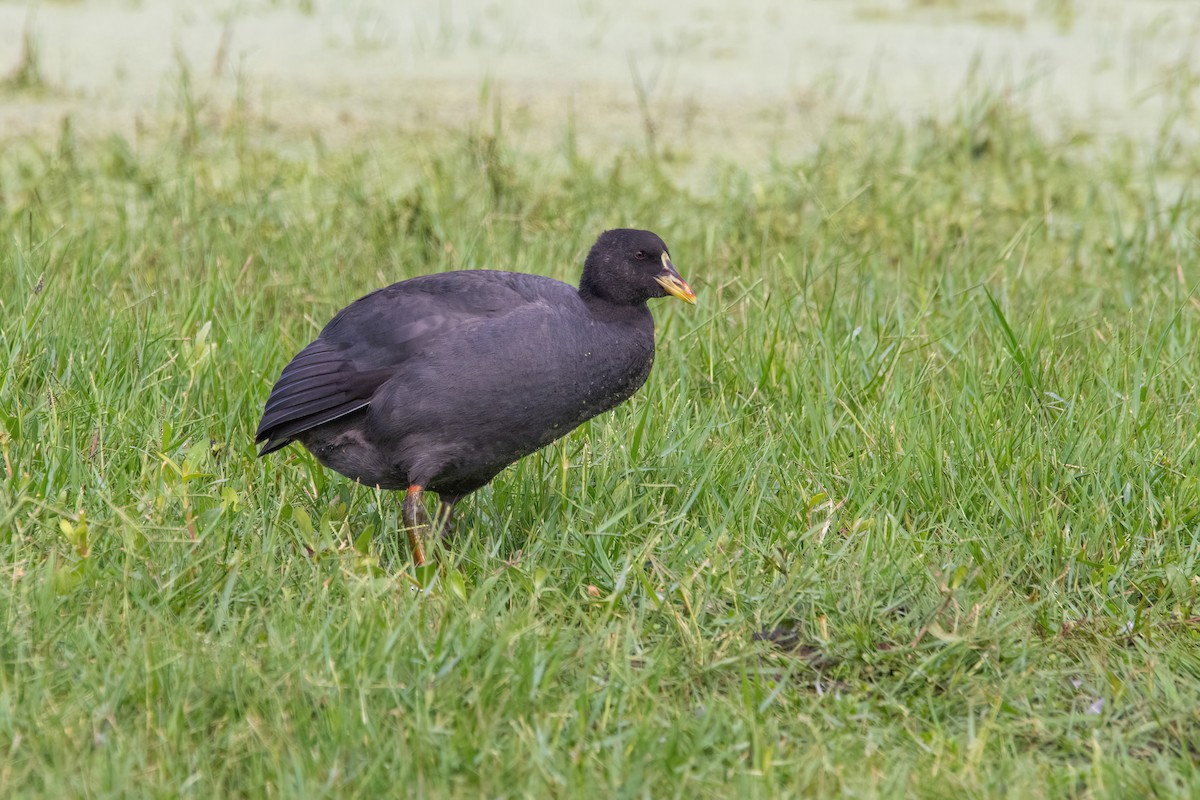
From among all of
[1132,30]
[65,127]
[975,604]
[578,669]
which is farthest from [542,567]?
[1132,30]

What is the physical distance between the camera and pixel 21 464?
3652 mm

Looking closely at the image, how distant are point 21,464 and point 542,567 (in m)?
1.35

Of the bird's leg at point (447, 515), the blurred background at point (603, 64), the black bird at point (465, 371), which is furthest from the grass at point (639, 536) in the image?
the blurred background at point (603, 64)

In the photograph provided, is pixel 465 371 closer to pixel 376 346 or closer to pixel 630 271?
pixel 376 346

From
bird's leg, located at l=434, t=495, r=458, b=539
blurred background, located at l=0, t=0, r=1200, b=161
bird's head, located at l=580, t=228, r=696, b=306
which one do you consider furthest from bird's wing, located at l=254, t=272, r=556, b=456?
blurred background, located at l=0, t=0, r=1200, b=161

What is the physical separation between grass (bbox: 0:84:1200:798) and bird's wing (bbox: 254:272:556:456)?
0.80 feet

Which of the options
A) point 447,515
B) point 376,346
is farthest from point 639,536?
point 376,346

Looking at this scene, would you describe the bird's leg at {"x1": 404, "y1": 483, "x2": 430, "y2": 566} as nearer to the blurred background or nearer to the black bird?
the black bird

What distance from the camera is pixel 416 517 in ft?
12.1

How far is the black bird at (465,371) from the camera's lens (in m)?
3.55

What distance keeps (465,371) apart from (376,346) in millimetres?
314

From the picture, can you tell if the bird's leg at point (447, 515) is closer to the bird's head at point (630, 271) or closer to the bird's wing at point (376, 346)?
the bird's wing at point (376, 346)

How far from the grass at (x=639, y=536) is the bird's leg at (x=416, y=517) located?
0.22 feet

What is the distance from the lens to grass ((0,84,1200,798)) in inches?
108
